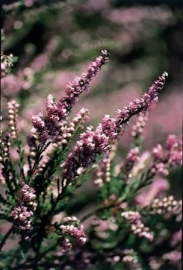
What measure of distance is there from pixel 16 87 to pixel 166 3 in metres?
2.99

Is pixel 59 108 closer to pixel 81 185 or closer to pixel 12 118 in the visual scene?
pixel 12 118

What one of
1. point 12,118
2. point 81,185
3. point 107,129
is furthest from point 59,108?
point 81,185

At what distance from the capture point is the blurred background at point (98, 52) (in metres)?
3.99

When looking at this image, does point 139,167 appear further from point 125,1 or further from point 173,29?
point 173,29

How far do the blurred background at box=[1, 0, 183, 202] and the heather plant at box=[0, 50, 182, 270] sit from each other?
948 mm

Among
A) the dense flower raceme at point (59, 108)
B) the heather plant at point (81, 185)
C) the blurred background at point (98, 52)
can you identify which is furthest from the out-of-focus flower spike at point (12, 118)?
the blurred background at point (98, 52)

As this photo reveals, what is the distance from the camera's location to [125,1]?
6.52 m

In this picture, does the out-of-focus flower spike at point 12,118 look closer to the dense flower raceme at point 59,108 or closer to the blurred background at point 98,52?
the dense flower raceme at point 59,108

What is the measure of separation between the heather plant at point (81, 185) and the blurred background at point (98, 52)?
95cm

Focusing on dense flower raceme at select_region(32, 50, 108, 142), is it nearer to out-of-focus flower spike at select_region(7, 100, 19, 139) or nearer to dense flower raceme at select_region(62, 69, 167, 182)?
dense flower raceme at select_region(62, 69, 167, 182)

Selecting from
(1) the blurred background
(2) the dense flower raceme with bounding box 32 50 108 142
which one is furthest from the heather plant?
(1) the blurred background

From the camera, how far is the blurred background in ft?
13.1

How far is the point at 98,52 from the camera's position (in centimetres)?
450

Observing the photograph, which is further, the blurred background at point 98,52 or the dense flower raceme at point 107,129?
the blurred background at point 98,52
